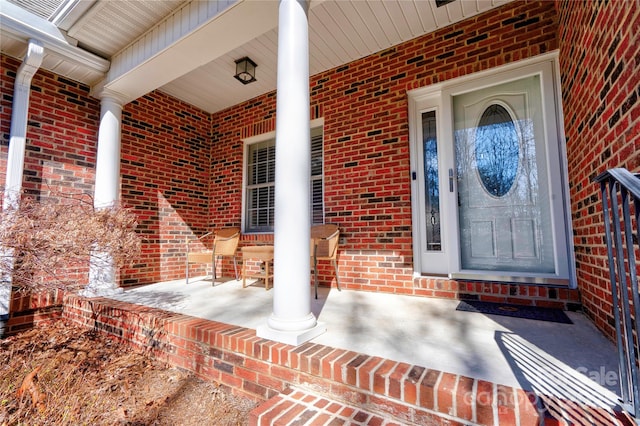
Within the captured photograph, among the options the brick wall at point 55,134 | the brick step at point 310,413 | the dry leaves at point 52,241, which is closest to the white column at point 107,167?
the brick wall at point 55,134

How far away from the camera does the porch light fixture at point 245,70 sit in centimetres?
365

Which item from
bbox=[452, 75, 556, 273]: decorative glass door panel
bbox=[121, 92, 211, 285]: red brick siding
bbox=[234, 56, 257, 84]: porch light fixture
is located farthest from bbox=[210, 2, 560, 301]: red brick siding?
bbox=[121, 92, 211, 285]: red brick siding

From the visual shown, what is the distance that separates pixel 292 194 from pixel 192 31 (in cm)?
196

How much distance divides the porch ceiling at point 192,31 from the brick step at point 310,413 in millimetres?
2633

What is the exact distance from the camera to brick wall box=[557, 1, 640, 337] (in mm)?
1420

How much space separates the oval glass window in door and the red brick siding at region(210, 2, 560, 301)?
0.51 meters

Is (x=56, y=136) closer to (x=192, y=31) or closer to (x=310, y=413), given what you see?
(x=192, y=31)

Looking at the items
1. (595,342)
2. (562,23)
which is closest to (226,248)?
(595,342)

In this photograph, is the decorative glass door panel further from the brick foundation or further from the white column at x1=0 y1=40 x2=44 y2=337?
the white column at x1=0 y1=40 x2=44 y2=337

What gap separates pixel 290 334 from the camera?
1.72 meters

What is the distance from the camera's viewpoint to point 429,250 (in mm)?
3211

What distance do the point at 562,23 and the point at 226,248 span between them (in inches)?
162

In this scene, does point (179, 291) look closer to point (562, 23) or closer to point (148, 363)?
point (148, 363)

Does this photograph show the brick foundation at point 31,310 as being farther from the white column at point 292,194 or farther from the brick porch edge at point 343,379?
the white column at point 292,194
